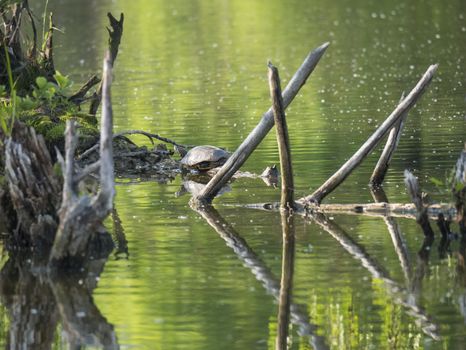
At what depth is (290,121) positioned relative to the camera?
26.7 m

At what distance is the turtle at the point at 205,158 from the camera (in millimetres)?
20594

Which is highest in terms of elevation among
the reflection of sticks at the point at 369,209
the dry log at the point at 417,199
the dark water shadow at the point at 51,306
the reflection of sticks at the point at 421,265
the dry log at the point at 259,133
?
the dry log at the point at 259,133

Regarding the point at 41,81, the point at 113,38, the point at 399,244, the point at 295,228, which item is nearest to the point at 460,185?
the point at 399,244

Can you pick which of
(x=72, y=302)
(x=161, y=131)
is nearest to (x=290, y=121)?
(x=161, y=131)

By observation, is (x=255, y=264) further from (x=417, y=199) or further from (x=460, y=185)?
(x=460, y=185)

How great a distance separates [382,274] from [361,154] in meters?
3.37

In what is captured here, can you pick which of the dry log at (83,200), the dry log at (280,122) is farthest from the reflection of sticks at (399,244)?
the dry log at (83,200)

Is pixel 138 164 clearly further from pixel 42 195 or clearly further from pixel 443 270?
pixel 443 270

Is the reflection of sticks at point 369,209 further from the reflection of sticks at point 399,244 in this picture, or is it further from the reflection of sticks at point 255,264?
the reflection of sticks at point 255,264

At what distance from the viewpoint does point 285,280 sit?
43.0 feet

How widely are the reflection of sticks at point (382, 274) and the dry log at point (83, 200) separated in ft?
8.64

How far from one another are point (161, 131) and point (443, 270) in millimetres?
13137

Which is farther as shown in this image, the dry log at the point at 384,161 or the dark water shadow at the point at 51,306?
the dry log at the point at 384,161

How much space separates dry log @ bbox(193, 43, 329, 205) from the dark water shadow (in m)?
→ 2.86
